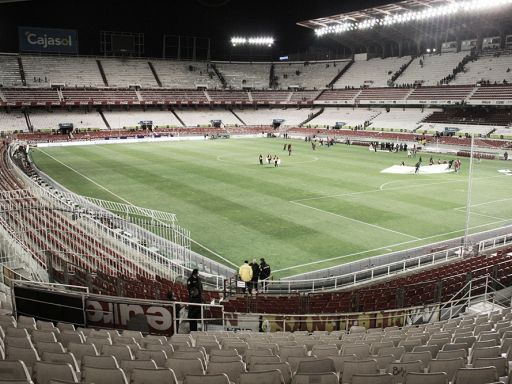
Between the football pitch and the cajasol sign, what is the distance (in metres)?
40.4

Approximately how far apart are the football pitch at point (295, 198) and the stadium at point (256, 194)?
0.21 m

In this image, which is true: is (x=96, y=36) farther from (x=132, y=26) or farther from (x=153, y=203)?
(x=153, y=203)

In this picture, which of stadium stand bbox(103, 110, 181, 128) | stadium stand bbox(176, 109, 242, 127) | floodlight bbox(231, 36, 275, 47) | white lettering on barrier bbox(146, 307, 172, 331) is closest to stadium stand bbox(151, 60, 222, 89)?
stadium stand bbox(176, 109, 242, 127)

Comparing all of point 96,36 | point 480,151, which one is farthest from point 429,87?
point 96,36

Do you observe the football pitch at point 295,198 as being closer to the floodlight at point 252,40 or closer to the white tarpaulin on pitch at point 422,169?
the white tarpaulin on pitch at point 422,169

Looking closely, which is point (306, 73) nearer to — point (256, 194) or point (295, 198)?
point (256, 194)

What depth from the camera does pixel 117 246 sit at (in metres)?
19.1

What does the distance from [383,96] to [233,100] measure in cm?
3103

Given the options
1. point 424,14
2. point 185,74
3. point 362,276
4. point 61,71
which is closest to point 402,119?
point 424,14

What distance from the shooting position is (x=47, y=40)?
84062 mm

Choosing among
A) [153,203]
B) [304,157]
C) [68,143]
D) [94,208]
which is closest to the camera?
[94,208]

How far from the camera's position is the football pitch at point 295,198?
2242 centimetres

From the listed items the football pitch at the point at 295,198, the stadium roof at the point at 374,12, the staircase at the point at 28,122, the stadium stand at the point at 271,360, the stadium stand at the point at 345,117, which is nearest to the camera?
the stadium stand at the point at 271,360

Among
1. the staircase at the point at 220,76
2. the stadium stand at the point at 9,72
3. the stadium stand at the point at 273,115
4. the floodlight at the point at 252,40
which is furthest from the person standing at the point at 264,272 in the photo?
the floodlight at the point at 252,40
